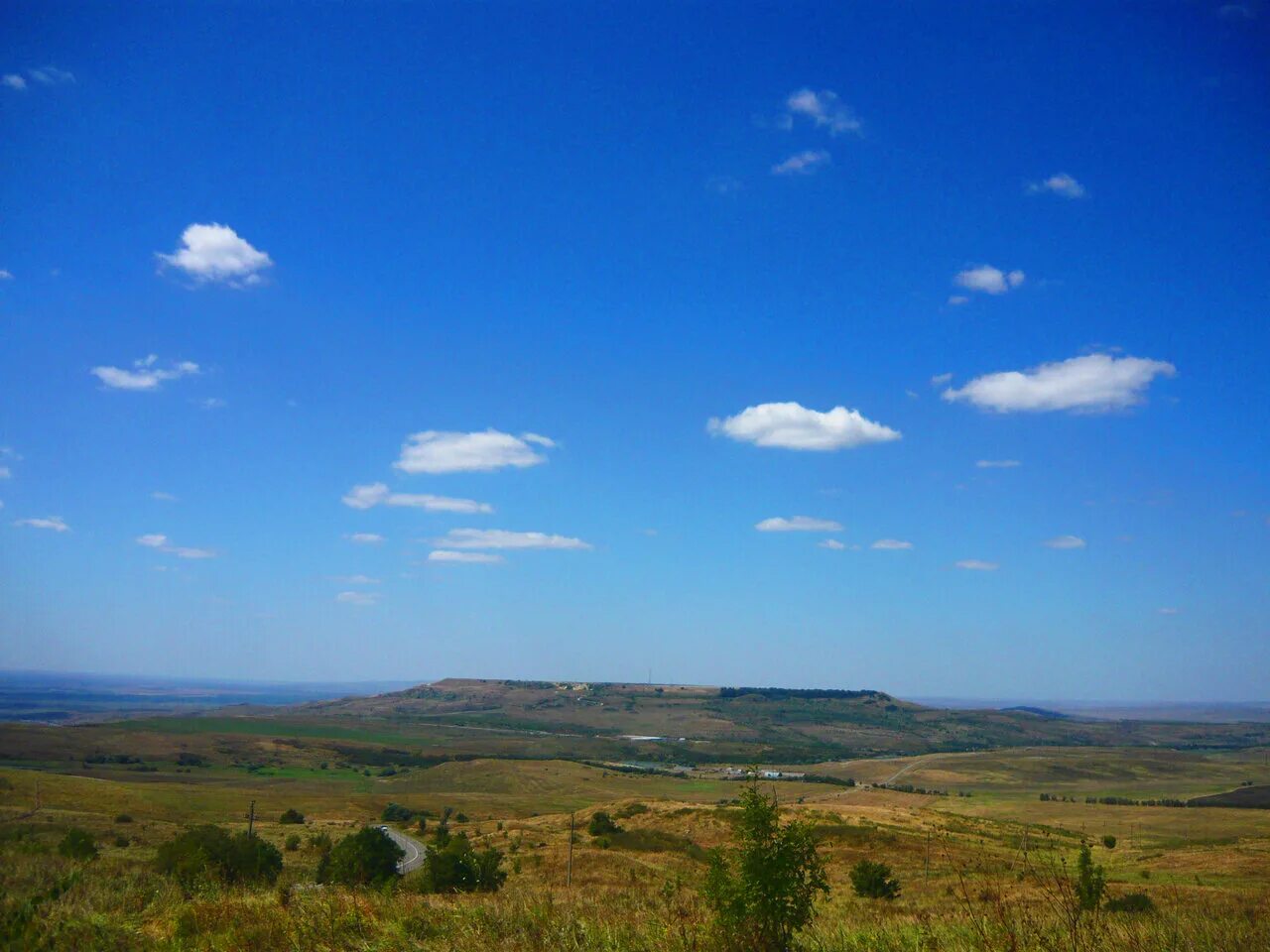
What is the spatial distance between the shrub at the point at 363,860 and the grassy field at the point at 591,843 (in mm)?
2085

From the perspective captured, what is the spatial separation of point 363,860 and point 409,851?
88.8ft

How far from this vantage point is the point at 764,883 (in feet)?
38.1

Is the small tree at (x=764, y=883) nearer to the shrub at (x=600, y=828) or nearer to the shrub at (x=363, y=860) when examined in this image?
the shrub at (x=363, y=860)

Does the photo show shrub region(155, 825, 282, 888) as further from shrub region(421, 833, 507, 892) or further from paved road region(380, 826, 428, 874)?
paved road region(380, 826, 428, 874)

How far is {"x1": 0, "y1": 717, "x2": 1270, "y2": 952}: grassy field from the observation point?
9625 millimetres

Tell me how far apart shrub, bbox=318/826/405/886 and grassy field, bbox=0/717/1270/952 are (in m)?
2.08

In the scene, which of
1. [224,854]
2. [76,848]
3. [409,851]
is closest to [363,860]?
[224,854]

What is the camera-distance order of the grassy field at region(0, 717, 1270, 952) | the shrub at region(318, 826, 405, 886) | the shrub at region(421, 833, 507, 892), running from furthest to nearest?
the shrub at region(318, 826, 405, 886) < the shrub at region(421, 833, 507, 892) < the grassy field at region(0, 717, 1270, 952)

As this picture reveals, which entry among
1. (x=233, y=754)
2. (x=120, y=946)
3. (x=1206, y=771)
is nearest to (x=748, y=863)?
(x=120, y=946)

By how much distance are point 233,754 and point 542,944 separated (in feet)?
590

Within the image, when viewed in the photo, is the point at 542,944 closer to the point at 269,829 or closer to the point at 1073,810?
the point at 269,829

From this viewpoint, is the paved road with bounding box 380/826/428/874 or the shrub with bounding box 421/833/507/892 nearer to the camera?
the shrub with bounding box 421/833/507/892

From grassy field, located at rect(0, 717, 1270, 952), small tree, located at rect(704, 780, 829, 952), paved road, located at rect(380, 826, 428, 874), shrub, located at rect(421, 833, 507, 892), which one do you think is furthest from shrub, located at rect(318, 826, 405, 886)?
small tree, located at rect(704, 780, 829, 952)

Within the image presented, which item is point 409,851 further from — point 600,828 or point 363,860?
point 363,860
